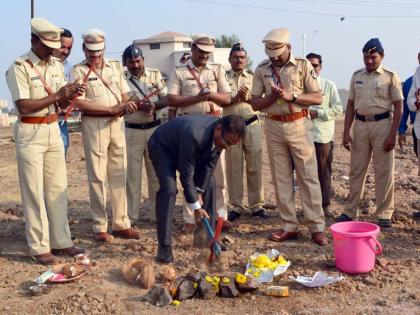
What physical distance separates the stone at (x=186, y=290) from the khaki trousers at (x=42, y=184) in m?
1.62

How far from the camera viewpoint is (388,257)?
5359 mm

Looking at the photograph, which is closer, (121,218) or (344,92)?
(121,218)

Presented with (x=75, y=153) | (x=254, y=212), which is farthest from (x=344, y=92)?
(x=254, y=212)

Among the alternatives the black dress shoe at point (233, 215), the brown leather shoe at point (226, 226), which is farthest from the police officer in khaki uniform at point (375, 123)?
the brown leather shoe at point (226, 226)

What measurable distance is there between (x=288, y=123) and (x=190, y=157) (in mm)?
1461

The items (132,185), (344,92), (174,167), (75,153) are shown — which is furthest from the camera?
(344,92)

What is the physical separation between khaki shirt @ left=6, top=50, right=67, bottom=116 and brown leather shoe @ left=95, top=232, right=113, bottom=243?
157 centimetres

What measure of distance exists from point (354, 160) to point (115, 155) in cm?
282

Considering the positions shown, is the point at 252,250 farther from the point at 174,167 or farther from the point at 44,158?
the point at 44,158

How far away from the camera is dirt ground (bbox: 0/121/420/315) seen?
14.1 feet

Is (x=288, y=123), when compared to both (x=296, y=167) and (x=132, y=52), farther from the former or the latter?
(x=132, y=52)

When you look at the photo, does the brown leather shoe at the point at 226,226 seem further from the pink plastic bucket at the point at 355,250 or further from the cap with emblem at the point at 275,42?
the cap with emblem at the point at 275,42

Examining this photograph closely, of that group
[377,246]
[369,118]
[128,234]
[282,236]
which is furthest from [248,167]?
[377,246]

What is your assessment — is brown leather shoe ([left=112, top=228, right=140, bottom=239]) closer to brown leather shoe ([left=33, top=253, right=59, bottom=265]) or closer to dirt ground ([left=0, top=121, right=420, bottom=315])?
dirt ground ([left=0, top=121, right=420, bottom=315])
